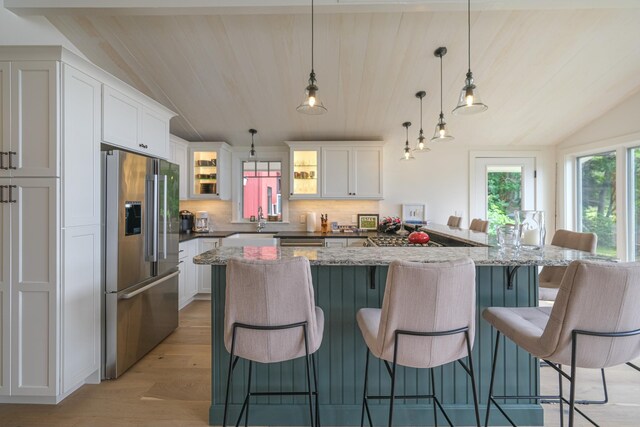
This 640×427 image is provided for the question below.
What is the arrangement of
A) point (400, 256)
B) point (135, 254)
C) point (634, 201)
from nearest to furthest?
1. point (400, 256)
2. point (135, 254)
3. point (634, 201)

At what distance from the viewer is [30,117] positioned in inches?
72.7

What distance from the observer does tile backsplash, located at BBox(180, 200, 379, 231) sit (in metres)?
4.68

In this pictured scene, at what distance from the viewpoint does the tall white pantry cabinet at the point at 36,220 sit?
6.03ft

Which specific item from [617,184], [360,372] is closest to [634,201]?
[617,184]

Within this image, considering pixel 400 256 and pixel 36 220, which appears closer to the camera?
pixel 400 256

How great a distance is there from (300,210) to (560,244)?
324 cm

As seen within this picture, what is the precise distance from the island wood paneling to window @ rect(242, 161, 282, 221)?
10.1 feet

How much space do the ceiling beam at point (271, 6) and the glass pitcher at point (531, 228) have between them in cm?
151

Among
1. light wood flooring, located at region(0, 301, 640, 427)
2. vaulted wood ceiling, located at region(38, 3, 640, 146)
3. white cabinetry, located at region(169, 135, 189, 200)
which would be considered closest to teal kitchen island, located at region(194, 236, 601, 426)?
light wood flooring, located at region(0, 301, 640, 427)

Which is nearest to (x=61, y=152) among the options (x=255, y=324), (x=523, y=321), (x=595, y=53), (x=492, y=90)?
(x=255, y=324)

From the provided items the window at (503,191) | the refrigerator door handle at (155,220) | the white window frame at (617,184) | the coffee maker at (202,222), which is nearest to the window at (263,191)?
the coffee maker at (202,222)

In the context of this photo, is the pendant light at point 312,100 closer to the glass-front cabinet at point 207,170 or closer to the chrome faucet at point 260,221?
the glass-front cabinet at point 207,170

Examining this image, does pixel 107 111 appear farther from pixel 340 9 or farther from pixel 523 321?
pixel 523 321

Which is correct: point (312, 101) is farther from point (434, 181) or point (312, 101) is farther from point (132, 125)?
point (434, 181)
